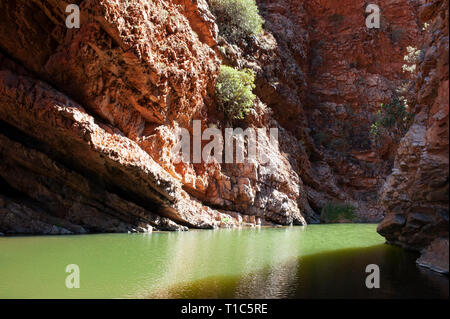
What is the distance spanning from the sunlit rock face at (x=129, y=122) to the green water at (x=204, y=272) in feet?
16.2

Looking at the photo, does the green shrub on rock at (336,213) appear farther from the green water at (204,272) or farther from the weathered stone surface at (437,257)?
the weathered stone surface at (437,257)

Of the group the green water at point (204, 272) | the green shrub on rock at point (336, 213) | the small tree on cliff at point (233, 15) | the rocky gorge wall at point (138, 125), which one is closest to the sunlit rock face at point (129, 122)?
the rocky gorge wall at point (138, 125)

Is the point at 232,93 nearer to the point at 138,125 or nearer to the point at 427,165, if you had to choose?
the point at 138,125

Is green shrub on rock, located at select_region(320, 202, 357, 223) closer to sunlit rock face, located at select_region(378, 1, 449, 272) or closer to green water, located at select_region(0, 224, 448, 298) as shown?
sunlit rock face, located at select_region(378, 1, 449, 272)

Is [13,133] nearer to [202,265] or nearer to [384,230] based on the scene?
[202,265]

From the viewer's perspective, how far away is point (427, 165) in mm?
8531

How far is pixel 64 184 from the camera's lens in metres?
15.8

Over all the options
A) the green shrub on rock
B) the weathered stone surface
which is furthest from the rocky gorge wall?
the green shrub on rock

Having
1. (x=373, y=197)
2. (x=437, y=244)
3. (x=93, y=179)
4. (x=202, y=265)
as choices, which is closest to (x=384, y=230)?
(x=437, y=244)

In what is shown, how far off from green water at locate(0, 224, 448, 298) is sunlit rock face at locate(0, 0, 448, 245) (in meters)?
4.94

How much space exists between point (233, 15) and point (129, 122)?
640 inches

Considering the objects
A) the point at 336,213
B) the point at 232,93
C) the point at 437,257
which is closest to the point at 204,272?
the point at 437,257

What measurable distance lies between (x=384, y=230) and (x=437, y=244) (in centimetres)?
358

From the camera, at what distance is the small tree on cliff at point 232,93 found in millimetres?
23766
